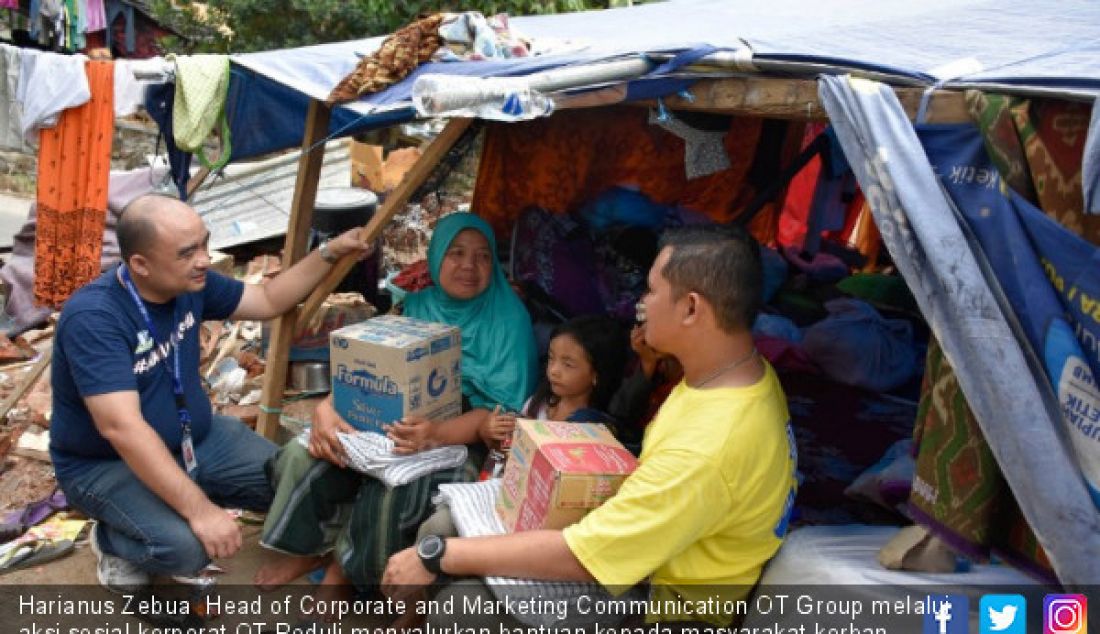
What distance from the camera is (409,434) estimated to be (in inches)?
123

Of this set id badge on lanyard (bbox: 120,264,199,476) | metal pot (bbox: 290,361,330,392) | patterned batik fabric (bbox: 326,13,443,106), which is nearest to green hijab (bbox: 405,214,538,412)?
patterned batik fabric (bbox: 326,13,443,106)

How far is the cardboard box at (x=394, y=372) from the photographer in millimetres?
3113

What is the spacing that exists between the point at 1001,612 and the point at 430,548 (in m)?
1.40

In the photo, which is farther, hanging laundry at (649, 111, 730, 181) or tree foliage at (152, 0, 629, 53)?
tree foliage at (152, 0, 629, 53)

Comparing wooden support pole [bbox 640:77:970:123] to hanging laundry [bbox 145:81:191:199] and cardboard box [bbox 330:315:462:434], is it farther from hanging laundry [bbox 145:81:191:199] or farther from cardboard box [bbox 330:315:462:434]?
hanging laundry [bbox 145:81:191:199]

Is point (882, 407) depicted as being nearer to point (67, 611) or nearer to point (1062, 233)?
point (1062, 233)

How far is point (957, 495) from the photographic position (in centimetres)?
203

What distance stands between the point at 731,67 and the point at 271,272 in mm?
5238

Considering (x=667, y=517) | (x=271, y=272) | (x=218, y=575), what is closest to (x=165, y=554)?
(x=218, y=575)

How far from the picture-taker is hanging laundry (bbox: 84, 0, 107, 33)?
11.4 m

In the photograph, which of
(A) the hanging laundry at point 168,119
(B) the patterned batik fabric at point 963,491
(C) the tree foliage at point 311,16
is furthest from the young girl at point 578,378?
(C) the tree foliage at point 311,16

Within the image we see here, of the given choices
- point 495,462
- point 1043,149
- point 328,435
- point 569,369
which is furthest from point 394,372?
point 1043,149

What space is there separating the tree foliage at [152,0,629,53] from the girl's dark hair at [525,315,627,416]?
639cm

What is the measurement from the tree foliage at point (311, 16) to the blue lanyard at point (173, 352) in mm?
6561
